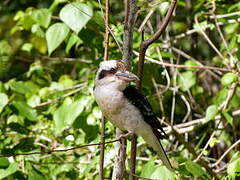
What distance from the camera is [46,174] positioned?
3.66m

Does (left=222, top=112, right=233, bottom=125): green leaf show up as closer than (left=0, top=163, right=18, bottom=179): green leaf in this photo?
No

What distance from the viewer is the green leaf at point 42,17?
354 cm

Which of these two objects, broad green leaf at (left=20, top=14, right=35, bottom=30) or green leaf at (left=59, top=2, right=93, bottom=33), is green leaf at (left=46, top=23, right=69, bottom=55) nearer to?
green leaf at (left=59, top=2, right=93, bottom=33)

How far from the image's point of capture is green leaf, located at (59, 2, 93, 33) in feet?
9.86

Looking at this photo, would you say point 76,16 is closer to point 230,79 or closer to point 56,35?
point 56,35

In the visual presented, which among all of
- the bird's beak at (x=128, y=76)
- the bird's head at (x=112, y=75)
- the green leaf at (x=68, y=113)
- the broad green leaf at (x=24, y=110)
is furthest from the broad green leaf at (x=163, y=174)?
the broad green leaf at (x=24, y=110)

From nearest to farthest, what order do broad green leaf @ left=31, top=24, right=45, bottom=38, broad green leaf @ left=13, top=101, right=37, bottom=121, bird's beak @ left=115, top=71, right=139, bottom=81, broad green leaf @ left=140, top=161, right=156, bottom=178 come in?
bird's beak @ left=115, top=71, right=139, bottom=81, broad green leaf @ left=140, top=161, right=156, bottom=178, broad green leaf @ left=13, top=101, right=37, bottom=121, broad green leaf @ left=31, top=24, right=45, bottom=38

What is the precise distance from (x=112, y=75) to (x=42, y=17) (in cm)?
119

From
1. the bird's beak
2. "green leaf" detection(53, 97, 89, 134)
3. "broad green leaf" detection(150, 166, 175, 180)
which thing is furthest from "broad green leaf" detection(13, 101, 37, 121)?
the bird's beak

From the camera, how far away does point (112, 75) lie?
258 centimetres

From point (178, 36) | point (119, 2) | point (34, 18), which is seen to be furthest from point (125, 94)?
point (119, 2)

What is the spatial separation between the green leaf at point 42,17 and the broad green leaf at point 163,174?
1.37 m

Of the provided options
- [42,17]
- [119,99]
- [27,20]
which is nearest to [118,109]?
[119,99]

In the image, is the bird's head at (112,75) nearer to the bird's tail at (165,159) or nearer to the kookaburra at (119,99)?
the kookaburra at (119,99)
